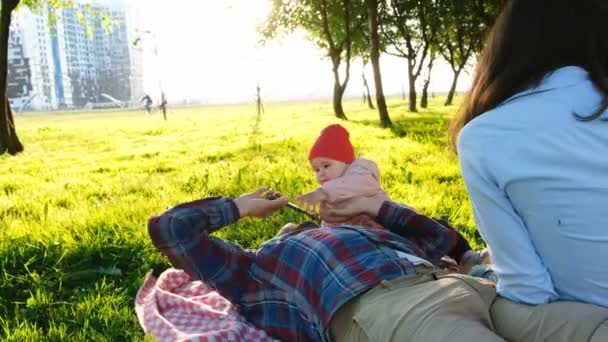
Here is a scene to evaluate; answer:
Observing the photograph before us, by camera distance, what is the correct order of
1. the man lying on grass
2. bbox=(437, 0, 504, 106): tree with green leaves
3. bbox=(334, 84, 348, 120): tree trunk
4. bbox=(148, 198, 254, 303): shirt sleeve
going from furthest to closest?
bbox=(334, 84, 348, 120): tree trunk, bbox=(437, 0, 504, 106): tree with green leaves, bbox=(148, 198, 254, 303): shirt sleeve, the man lying on grass

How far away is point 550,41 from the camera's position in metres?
2.14

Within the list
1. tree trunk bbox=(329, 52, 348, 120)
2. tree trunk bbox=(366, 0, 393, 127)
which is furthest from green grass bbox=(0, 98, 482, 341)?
tree trunk bbox=(329, 52, 348, 120)

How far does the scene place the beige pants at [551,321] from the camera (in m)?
1.97

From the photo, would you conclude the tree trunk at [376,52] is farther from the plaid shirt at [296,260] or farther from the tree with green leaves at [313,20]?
the plaid shirt at [296,260]

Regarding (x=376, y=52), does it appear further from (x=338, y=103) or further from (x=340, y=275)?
(x=340, y=275)

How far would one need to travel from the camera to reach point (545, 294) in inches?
85.4

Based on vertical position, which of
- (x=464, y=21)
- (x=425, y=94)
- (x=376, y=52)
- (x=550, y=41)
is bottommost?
(x=425, y=94)

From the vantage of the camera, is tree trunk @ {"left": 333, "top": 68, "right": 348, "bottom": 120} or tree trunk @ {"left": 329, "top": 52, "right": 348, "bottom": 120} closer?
tree trunk @ {"left": 333, "top": 68, "right": 348, "bottom": 120}

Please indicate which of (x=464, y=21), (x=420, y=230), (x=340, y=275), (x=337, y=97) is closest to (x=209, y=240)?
(x=340, y=275)

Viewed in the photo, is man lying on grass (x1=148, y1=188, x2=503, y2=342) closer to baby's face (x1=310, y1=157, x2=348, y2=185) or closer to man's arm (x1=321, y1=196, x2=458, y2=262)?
man's arm (x1=321, y1=196, x2=458, y2=262)

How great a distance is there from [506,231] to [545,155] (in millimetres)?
327

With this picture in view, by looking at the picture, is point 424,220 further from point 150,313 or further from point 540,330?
point 150,313

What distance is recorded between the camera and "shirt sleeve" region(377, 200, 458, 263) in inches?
127

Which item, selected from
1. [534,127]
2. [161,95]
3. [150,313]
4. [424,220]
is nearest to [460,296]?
[534,127]
